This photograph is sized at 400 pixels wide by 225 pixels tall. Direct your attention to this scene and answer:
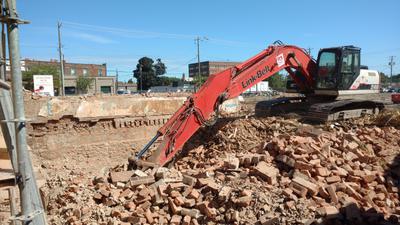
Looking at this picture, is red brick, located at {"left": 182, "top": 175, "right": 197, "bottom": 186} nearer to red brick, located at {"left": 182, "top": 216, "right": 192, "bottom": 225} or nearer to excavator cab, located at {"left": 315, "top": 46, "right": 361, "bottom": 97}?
red brick, located at {"left": 182, "top": 216, "right": 192, "bottom": 225}

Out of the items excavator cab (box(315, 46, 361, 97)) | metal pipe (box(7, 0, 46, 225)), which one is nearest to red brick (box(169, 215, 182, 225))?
metal pipe (box(7, 0, 46, 225))

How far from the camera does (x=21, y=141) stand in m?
2.60

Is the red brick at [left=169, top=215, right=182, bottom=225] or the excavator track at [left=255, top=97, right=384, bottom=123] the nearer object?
the red brick at [left=169, top=215, right=182, bottom=225]

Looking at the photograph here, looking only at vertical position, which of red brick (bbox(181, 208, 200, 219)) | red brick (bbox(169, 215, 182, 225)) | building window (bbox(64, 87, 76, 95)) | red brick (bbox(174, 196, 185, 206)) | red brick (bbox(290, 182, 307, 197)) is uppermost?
building window (bbox(64, 87, 76, 95))

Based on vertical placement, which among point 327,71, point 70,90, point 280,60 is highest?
point 280,60

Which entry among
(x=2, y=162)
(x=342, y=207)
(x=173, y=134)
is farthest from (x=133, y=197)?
(x=342, y=207)

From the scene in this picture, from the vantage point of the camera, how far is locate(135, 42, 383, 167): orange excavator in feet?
24.2

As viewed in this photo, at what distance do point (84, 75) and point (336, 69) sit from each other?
61585mm

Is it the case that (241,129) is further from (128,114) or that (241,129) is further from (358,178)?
(128,114)

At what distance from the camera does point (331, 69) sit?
32.0 ft

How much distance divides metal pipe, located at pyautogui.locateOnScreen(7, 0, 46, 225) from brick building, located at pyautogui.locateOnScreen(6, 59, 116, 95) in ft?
148

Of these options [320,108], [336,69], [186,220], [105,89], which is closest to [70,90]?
[105,89]

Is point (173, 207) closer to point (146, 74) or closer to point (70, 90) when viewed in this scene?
point (70, 90)

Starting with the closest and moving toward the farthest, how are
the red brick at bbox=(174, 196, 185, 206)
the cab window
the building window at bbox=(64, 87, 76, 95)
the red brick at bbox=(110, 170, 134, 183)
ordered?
the red brick at bbox=(174, 196, 185, 206)
the red brick at bbox=(110, 170, 134, 183)
the cab window
the building window at bbox=(64, 87, 76, 95)
